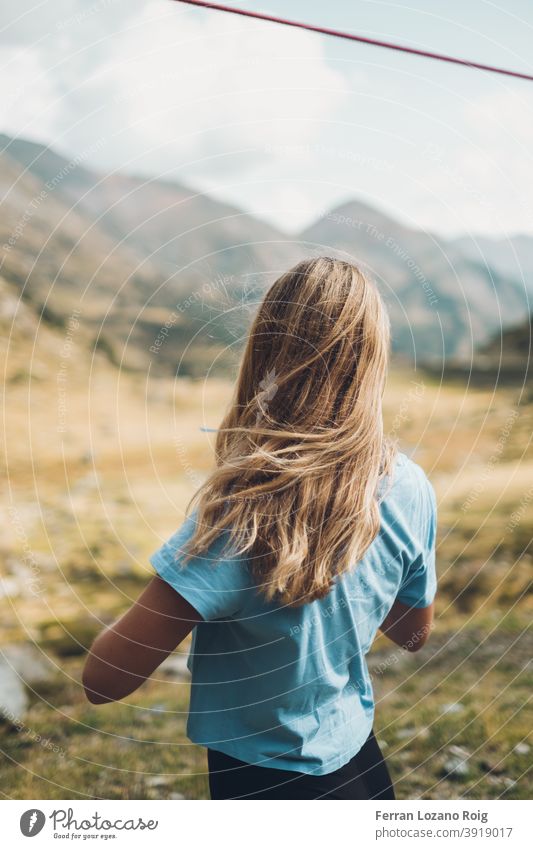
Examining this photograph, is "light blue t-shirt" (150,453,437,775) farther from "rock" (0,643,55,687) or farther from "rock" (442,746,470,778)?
"rock" (0,643,55,687)

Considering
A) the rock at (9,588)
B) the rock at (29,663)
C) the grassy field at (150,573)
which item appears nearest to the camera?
the grassy field at (150,573)

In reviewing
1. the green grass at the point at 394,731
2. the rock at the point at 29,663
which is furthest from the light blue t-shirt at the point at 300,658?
the rock at the point at 29,663

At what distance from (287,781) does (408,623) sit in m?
0.49

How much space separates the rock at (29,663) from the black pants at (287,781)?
2208 mm

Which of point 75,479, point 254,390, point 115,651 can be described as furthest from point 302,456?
point 75,479

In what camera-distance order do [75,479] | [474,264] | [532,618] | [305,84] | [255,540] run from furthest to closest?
[474,264] < [75,479] < [532,618] < [305,84] < [255,540]

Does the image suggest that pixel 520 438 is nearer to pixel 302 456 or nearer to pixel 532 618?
pixel 532 618

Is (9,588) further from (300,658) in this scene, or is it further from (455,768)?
(300,658)

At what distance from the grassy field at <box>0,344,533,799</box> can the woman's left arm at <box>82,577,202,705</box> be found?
649 mm

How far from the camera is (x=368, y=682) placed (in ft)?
4.70

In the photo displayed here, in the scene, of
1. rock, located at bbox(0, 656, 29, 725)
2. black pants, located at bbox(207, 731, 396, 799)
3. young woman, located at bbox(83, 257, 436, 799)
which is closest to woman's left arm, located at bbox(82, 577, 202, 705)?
young woman, located at bbox(83, 257, 436, 799)

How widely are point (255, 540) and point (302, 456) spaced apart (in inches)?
6.8

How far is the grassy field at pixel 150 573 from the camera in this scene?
2678 mm

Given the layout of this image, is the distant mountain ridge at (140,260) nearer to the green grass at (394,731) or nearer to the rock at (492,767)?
the green grass at (394,731)
